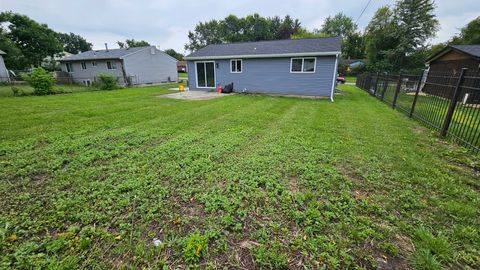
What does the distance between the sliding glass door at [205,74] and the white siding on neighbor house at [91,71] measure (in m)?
10.5

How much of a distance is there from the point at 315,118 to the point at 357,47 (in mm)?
50868

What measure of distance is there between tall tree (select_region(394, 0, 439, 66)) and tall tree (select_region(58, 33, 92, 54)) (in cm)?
8306

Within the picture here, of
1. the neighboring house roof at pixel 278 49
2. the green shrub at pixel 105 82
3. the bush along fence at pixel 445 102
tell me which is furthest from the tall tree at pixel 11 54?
the bush along fence at pixel 445 102

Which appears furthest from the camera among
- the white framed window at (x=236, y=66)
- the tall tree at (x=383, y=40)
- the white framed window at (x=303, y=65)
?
the tall tree at (x=383, y=40)

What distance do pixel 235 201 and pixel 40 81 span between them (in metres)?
16.0

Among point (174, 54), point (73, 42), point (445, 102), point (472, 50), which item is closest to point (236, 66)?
point (445, 102)

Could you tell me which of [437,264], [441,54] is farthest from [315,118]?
[441,54]

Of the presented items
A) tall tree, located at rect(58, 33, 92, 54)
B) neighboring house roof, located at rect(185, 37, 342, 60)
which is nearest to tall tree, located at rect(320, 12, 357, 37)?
neighboring house roof, located at rect(185, 37, 342, 60)

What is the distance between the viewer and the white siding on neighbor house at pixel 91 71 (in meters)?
20.7

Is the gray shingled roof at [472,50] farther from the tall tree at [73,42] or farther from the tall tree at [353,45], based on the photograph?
the tall tree at [73,42]

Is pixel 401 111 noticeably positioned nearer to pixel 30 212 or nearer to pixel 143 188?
pixel 143 188

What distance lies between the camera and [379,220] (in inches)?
87.4

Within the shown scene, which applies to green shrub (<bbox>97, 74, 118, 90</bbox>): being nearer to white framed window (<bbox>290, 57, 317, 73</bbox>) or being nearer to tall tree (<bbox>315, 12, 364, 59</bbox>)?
white framed window (<bbox>290, 57, 317, 73</bbox>)

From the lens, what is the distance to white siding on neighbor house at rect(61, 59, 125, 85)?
68.0ft
